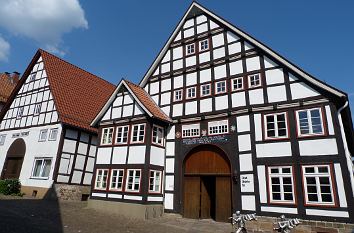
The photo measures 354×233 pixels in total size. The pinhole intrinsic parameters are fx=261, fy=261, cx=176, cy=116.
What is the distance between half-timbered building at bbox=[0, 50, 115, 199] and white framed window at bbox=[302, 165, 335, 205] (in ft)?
55.2

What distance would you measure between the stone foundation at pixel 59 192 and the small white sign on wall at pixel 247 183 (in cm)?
1359

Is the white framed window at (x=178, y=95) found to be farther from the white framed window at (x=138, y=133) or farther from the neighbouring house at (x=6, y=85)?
the neighbouring house at (x=6, y=85)

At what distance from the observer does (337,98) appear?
498 inches

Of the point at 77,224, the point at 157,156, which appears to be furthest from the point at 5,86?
the point at 77,224

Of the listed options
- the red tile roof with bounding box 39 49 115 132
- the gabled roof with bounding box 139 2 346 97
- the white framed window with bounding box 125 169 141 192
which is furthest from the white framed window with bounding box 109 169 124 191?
the gabled roof with bounding box 139 2 346 97

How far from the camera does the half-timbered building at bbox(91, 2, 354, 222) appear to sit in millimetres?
12484

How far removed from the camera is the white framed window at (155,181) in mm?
16163

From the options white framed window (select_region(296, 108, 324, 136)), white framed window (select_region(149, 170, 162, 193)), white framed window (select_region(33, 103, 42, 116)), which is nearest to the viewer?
white framed window (select_region(296, 108, 324, 136))

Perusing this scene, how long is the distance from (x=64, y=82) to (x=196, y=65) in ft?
43.2

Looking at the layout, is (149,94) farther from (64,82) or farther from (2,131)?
(2,131)

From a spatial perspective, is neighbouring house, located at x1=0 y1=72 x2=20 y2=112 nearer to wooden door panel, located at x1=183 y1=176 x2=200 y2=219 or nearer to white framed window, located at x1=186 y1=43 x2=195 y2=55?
white framed window, located at x1=186 y1=43 x2=195 y2=55

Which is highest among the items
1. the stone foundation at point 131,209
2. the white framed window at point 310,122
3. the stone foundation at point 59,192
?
the white framed window at point 310,122

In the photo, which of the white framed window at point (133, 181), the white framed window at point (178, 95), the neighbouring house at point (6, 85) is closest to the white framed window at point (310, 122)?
the white framed window at point (178, 95)

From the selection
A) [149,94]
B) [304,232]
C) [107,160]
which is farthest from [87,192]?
[304,232]
